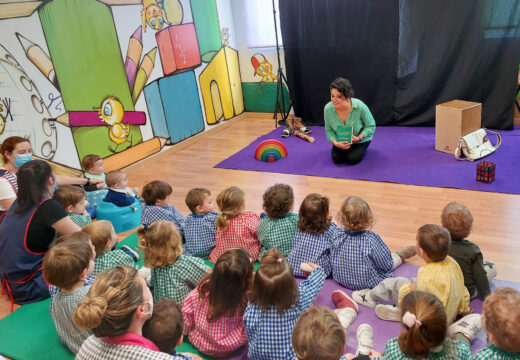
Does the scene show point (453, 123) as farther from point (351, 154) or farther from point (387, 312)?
point (387, 312)

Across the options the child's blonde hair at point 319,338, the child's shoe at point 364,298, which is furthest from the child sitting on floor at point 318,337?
the child's shoe at point 364,298

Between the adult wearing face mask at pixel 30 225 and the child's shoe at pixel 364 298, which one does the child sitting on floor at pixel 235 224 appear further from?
the adult wearing face mask at pixel 30 225

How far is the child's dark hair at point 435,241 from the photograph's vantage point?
219 cm

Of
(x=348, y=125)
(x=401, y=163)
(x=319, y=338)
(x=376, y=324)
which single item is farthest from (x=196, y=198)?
(x=401, y=163)

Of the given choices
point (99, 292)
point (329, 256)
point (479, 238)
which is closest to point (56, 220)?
point (99, 292)

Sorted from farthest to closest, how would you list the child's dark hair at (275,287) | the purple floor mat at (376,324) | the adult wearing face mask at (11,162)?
1. the adult wearing face mask at (11,162)
2. the purple floor mat at (376,324)
3. the child's dark hair at (275,287)

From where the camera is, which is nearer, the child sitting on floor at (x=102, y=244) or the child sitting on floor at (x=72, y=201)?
the child sitting on floor at (x=102, y=244)

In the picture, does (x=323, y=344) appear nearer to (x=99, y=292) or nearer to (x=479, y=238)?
(x=99, y=292)

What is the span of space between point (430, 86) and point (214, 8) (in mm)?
3379

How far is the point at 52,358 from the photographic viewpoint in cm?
249

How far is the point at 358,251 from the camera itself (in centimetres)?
266

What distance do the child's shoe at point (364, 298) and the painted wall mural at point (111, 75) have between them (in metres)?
3.45

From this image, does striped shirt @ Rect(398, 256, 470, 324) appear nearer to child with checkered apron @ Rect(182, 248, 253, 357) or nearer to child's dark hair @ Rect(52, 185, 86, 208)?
child with checkered apron @ Rect(182, 248, 253, 357)

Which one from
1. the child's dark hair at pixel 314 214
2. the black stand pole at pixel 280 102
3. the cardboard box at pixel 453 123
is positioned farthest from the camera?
the black stand pole at pixel 280 102
